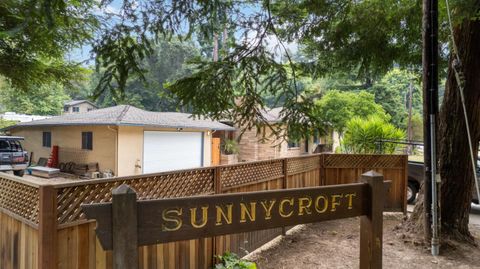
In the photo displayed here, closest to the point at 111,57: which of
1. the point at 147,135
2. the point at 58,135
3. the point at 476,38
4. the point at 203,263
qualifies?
the point at 203,263

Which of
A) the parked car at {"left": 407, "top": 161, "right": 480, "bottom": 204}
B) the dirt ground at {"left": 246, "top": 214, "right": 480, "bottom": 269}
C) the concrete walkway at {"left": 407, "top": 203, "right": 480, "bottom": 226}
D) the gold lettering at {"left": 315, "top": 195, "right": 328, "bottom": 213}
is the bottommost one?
the concrete walkway at {"left": 407, "top": 203, "right": 480, "bottom": 226}

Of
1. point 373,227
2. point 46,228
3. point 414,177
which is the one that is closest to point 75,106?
point 414,177

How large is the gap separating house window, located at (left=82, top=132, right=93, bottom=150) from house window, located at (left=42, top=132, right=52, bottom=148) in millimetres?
3233

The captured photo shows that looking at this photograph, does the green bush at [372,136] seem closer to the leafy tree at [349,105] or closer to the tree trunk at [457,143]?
the tree trunk at [457,143]

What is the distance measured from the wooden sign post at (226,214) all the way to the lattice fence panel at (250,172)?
2220 mm

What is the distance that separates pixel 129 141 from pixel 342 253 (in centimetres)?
963

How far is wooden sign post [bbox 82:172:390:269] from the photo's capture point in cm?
144

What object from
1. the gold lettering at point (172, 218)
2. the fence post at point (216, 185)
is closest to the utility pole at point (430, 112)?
the fence post at point (216, 185)

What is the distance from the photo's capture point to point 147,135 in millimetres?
13172

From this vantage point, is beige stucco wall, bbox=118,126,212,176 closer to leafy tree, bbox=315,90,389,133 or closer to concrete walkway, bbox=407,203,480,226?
leafy tree, bbox=315,90,389,133

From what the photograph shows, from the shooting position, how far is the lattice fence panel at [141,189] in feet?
8.13

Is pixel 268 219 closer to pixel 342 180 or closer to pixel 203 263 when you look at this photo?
pixel 203 263

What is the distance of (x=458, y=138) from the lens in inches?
190

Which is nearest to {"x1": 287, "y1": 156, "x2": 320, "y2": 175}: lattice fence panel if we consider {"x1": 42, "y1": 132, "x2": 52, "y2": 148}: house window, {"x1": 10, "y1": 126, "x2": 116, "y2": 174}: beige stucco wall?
{"x1": 10, "y1": 126, "x2": 116, "y2": 174}: beige stucco wall
